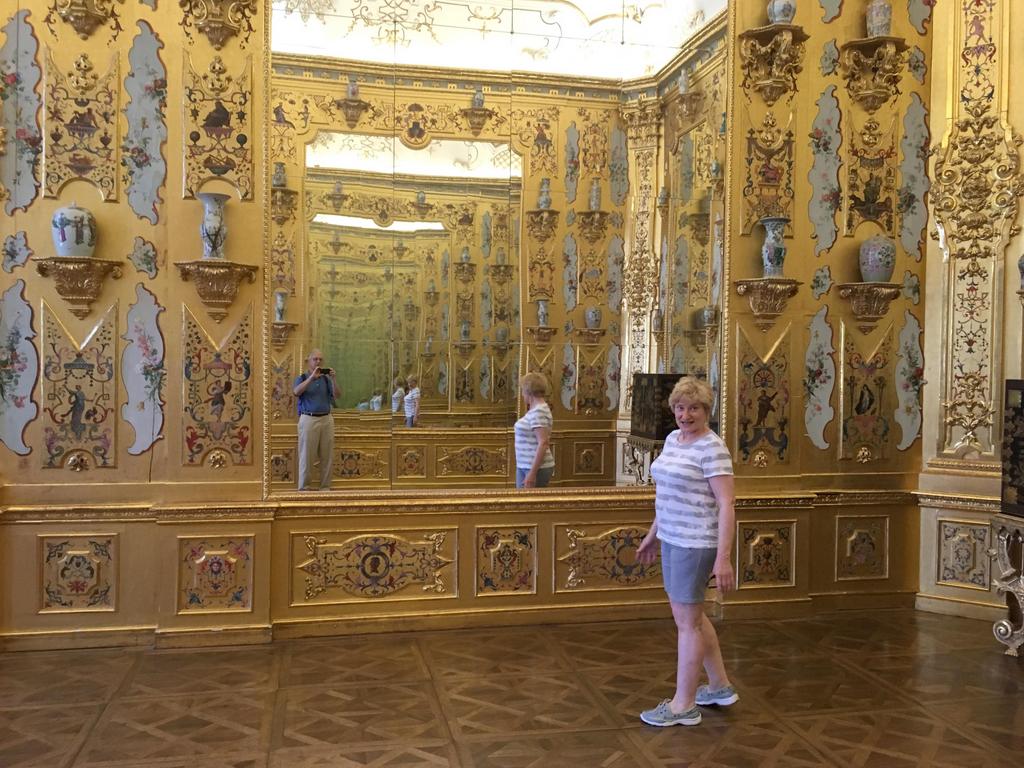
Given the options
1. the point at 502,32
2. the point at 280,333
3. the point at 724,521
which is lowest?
the point at 724,521

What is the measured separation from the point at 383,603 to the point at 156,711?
146 cm

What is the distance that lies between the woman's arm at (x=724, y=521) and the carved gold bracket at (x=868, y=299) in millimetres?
2532

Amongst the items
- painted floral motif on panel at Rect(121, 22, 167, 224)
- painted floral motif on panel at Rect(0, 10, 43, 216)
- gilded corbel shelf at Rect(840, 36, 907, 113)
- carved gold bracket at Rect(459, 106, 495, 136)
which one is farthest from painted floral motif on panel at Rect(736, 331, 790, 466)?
painted floral motif on panel at Rect(0, 10, 43, 216)

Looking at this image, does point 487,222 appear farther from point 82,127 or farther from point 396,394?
point 82,127

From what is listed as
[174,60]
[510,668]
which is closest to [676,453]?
[510,668]

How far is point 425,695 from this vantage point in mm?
4043

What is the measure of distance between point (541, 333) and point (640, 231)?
0.95 metres

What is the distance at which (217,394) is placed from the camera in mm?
4773

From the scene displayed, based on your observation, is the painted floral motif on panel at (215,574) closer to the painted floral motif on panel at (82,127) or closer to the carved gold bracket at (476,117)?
the painted floral motif on panel at (82,127)

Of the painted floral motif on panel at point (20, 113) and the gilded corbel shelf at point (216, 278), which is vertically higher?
the painted floral motif on panel at point (20, 113)

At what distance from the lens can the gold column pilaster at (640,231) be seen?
5.63 m

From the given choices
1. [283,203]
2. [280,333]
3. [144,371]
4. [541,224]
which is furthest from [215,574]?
[541,224]

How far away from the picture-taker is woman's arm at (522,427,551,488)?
532cm

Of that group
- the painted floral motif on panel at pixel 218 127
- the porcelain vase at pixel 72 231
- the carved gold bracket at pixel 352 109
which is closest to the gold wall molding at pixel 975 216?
the carved gold bracket at pixel 352 109
